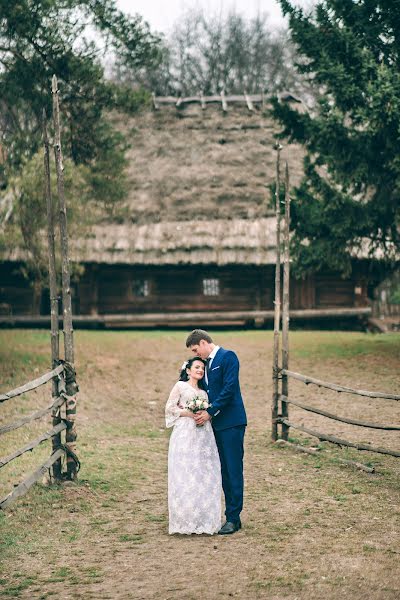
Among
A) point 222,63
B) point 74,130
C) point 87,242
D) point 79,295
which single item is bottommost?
point 79,295

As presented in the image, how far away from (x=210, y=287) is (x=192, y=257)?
2.34 meters

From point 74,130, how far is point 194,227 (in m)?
9.24

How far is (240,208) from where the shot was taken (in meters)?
26.5

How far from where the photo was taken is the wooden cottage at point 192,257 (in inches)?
987

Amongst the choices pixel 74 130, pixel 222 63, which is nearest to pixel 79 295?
pixel 74 130

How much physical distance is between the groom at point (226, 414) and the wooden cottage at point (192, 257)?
17448 mm

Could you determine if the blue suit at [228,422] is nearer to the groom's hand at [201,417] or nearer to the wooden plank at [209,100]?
the groom's hand at [201,417]

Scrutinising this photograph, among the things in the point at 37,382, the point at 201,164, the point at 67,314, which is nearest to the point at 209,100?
the point at 201,164

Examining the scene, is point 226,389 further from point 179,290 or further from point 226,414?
point 179,290

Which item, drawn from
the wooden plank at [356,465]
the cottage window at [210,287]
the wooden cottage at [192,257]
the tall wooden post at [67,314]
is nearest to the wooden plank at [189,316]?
the wooden cottage at [192,257]

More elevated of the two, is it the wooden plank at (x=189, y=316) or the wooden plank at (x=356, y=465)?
the wooden plank at (x=189, y=316)

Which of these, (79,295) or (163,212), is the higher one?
(163,212)

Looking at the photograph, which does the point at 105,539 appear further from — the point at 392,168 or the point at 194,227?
the point at 194,227

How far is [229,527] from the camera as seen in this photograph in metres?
6.75
